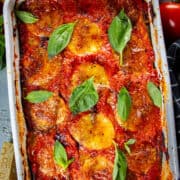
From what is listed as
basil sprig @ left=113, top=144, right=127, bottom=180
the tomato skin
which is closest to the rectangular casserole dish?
basil sprig @ left=113, top=144, right=127, bottom=180

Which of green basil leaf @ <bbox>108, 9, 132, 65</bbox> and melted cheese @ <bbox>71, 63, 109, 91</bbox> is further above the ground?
green basil leaf @ <bbox>108, 9, 132, 65</bbox>

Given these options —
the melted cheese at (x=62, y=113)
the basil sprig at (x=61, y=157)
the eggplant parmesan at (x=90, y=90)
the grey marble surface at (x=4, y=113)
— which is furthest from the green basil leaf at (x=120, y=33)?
the grey marble surface at (x=4, y=113)

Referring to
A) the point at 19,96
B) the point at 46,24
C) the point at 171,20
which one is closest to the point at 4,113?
the point at 19,96

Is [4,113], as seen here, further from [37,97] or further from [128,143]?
[128,143]

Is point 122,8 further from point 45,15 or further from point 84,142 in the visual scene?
point 84,142

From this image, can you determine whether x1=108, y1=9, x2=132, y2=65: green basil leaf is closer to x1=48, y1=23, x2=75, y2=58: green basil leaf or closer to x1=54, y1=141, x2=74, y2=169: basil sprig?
x1=48, y1=23, x2=75, y2=58: green basil leaf

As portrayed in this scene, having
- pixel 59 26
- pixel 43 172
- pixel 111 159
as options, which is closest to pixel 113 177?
pixel 111 159
